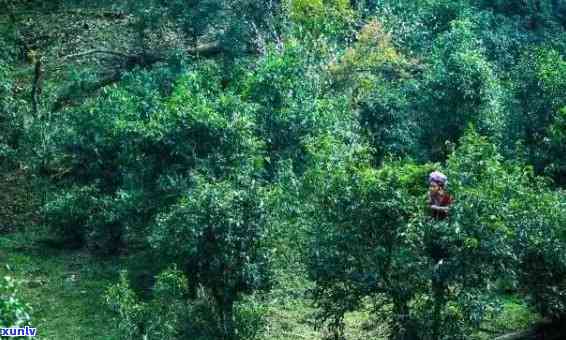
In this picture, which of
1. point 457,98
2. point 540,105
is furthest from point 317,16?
point 540,105

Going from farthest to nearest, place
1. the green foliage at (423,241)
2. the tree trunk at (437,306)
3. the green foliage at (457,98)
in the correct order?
the green foliage at (457,98) → the tree trunk at (437,306) → the green foliage at (423,241)

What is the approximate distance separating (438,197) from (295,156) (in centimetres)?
582

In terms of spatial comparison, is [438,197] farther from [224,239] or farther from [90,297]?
[90,297]

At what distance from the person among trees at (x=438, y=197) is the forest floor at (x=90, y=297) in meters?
2.49

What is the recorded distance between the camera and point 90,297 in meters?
15.9

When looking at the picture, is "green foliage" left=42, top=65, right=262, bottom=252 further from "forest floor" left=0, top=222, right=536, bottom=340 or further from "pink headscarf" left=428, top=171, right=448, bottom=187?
"pink headscarf" left=428, top=171, right=448, bottom=187

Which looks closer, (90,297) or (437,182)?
(437,182)

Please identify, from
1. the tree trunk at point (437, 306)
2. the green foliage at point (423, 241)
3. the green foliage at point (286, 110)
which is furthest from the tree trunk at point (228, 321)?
the green foliage at point (286, 110)

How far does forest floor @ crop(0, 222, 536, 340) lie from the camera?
14.2 m

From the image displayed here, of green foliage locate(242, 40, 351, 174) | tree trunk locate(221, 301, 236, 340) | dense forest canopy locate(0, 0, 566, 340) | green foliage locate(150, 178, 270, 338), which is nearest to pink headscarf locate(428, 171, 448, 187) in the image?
dense forest canopy locate(0, 0, 566, 340)

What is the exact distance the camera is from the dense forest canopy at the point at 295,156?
11.3 meters

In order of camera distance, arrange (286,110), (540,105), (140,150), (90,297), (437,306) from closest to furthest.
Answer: (437,306)
(140,150)
(90,297)
(286,110)
(540,105)

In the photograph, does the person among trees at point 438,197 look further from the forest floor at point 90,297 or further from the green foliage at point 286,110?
the green foliage at point 286,110

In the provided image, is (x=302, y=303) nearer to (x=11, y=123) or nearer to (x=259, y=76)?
(x=259, y=76)
